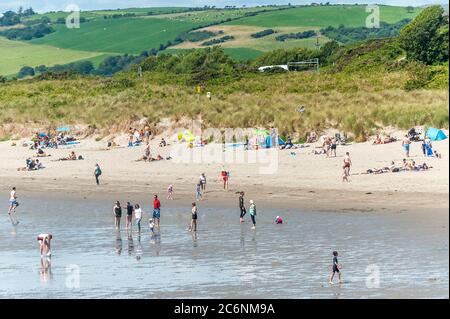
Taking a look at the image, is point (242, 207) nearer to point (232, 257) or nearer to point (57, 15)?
point (232, 257)

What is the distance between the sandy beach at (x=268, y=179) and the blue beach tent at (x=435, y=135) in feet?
1.09

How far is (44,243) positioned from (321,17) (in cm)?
13189

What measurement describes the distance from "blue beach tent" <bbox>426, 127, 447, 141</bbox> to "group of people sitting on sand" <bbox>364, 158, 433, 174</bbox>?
3.45 metres

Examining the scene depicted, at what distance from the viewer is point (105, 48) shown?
144m

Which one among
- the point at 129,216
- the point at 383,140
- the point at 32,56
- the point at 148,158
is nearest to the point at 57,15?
the point at 32,56

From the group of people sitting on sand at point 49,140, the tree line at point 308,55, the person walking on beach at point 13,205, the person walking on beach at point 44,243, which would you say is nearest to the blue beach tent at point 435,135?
the person walking on beach at point 13,205

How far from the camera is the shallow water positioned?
78.0 feet

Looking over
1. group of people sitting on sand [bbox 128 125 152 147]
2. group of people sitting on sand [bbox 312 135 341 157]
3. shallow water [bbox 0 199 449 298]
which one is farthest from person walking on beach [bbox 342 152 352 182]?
group of people sitting on sand [bbox 128 125 152 147]

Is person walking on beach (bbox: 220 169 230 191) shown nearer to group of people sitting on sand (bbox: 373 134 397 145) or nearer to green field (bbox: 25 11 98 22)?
group of people sitting on sand (bbox: 373 134 397 145)

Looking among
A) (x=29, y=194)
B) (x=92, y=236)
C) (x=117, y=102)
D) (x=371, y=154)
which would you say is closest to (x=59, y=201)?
(x=29, y=194)

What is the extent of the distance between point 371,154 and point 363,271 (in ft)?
61.5

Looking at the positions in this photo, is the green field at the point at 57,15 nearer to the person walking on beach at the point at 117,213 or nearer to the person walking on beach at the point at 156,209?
the person walking on beach at the point at 117,213

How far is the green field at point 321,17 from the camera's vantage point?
152 meters
